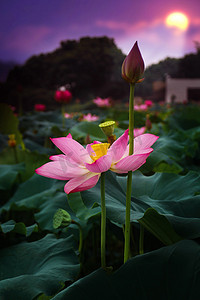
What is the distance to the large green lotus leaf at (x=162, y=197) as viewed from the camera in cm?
50

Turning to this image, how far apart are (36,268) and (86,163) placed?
0.34m

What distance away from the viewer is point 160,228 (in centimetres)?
52

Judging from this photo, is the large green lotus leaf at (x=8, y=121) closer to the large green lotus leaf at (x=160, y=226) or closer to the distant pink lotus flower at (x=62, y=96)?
the distant pink lotus flower at (x=62, y=96)

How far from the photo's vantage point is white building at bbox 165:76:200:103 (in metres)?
17.7

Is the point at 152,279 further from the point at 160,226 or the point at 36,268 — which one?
the point at 36,268

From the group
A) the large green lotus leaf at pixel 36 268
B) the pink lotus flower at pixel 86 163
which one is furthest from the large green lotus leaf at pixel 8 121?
the pink lotus flower at pixel 86 163

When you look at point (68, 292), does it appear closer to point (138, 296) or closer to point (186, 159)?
point (138, 296)

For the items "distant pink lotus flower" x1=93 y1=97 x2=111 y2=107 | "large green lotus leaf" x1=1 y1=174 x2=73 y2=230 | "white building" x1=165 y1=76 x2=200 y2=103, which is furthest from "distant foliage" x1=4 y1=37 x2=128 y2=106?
"large green lotus leaf" x1=1 y1=174 x2=73 y2=230

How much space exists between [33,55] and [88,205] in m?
17.0

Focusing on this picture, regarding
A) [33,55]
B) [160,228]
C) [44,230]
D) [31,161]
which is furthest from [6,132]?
[33,55]

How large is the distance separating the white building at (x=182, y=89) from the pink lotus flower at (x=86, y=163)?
56.3 ft

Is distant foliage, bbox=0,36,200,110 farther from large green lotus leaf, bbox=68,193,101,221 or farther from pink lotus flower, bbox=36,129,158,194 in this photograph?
pink lotus flower, bbox=36,129,158,194

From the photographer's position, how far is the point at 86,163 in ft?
1.39

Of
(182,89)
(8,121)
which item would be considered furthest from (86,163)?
(182,89)
